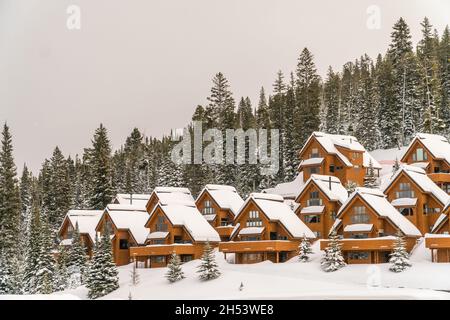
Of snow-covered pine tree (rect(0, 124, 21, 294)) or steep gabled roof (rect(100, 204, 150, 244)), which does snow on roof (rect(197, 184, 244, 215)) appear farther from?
snow-covered pine tree (rect(0, 124, 21, 294))

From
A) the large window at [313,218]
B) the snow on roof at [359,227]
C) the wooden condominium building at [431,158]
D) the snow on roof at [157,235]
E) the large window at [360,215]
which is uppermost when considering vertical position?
the wooden condominium building at [431,158]

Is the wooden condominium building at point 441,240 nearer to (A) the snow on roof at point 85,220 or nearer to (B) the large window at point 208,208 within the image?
(B) the large window at point 208,208

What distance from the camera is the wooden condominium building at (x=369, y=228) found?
6172cm

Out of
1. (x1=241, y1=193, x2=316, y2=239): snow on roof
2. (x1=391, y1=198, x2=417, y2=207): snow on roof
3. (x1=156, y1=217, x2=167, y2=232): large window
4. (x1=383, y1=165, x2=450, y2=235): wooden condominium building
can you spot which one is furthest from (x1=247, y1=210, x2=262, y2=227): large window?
(x1=391, y1=198, x2=417, y2=207): snow on roof

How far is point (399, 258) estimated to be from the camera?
188 feet

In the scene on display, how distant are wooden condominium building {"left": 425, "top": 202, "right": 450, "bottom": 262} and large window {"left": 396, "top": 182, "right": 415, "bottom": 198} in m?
6.58

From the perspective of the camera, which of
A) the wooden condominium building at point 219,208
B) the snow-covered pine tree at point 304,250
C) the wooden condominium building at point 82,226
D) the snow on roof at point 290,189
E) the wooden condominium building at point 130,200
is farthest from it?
the wooden condominium building at point 130,200

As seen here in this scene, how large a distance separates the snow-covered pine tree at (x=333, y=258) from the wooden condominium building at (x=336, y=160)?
23779mm

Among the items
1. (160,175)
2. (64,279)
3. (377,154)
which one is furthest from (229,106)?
(64,279)

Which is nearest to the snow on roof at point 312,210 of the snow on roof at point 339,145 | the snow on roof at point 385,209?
the snow on roof at point 385,209

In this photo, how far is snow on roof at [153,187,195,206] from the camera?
7538cm

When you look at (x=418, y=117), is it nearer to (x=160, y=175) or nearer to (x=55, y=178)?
(x=160, y=175)
